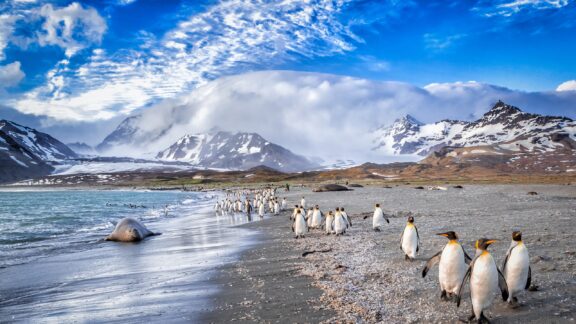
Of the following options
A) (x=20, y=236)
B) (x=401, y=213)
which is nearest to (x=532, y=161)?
(x=401, y=213)

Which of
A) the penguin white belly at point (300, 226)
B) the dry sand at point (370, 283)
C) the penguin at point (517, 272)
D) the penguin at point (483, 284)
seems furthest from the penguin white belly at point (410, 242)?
the penguin white belly at point (300, 226)

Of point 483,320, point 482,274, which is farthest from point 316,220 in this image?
point 483,320

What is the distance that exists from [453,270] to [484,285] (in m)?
0.90

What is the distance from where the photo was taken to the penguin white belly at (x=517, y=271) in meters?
6.51

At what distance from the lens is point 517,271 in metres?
6.51

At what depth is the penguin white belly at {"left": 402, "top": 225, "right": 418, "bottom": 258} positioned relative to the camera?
33.4 ft

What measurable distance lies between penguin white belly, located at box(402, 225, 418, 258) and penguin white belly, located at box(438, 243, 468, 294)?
126 inches

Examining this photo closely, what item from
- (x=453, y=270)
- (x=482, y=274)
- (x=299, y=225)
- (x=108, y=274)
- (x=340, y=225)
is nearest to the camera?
(x=482, y=274)

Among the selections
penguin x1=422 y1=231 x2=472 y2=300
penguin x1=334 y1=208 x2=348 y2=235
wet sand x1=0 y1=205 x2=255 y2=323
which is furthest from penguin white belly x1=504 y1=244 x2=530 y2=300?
penguin x1=334 y1=208 x2=348 y2=235

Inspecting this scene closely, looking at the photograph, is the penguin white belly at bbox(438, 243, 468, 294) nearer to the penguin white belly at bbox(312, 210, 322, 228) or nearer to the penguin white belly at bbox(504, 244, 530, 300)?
the penguin white belly at bbox(504, 244, 530, 300)

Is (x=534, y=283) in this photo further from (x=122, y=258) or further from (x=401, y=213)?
(x=401, y=213)

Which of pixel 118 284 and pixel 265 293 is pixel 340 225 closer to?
pixel 265 293

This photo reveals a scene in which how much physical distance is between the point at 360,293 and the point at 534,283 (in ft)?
10.1

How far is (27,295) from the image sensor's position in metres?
8.90
